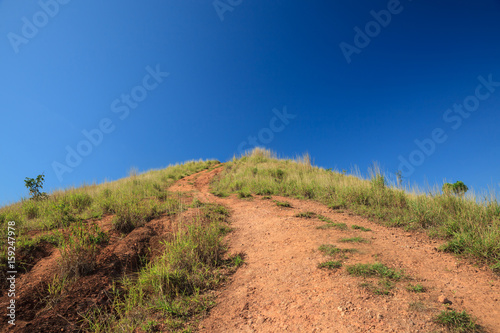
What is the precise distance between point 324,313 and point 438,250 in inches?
132

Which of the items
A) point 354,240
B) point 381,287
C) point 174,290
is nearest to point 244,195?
point 354,240

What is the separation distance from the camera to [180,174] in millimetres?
17062

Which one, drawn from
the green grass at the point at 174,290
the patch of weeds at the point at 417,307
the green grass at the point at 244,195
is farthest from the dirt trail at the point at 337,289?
the green grass at the point at 244,195

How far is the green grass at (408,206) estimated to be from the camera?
174 inches

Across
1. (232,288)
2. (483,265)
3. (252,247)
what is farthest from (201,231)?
(483,265)

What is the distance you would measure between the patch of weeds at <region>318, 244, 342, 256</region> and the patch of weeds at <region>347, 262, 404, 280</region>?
0.57m

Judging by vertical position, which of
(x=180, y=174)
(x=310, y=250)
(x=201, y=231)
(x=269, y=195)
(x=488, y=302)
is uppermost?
(x=180, y=174)

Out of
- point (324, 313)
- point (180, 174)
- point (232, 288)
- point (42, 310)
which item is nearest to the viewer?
point (324, 313)

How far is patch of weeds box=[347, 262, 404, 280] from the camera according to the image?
3.44 m

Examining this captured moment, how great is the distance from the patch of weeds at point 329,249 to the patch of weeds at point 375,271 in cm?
57

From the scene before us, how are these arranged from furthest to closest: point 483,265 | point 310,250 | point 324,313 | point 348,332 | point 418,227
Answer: point 418,227, point 310,250, point 483,265, point 324,313, point 348,332

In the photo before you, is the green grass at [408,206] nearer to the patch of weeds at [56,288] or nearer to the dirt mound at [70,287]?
the dirt mound at [70,287]

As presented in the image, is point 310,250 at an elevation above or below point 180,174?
below

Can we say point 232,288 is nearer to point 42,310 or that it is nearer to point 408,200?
point 42,310
